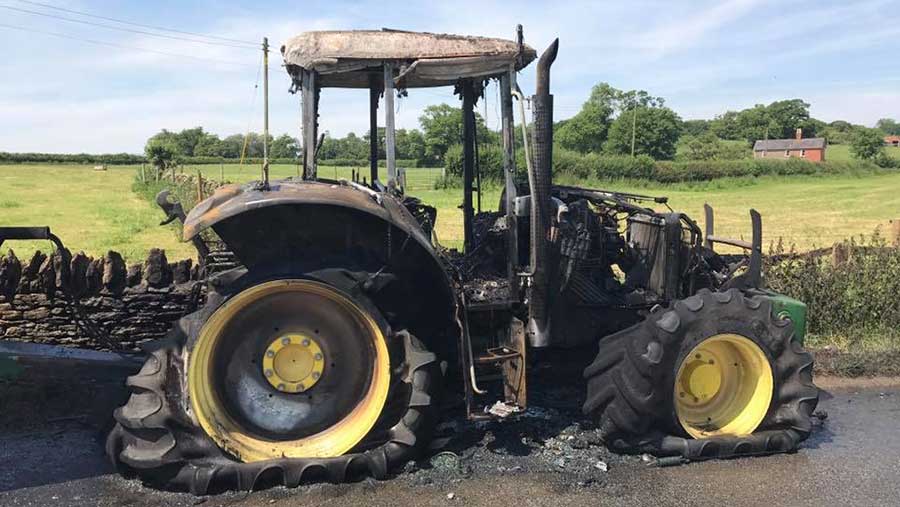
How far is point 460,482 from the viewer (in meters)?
4.19

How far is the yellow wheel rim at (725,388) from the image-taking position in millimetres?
4723

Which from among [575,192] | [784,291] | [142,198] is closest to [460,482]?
[575,192]

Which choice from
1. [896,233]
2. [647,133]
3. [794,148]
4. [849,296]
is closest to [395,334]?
[849,296]

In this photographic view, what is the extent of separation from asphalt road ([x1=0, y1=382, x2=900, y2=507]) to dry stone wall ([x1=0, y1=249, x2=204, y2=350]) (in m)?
1.12

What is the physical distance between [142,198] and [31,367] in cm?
3085

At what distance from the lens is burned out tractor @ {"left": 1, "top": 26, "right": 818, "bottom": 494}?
4.03 meters

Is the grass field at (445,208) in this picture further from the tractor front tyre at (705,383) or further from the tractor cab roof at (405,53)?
the tractor front tyre at (705,383)

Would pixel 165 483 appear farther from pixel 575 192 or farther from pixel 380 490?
pixel 575 192

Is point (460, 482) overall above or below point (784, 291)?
below

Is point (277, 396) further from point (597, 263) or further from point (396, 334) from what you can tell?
point (597, 263)

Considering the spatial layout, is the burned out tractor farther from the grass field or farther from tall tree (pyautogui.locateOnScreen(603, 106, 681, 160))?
tall tree (pyautogui.locateOnScreen(603, 106, 681, 160))

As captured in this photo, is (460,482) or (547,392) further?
(547,392)

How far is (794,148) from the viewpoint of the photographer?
3145 inches

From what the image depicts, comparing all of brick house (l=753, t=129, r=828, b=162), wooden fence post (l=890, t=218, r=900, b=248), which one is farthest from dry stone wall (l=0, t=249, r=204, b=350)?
brick house (l=753, t=129, r=828, b=162)
